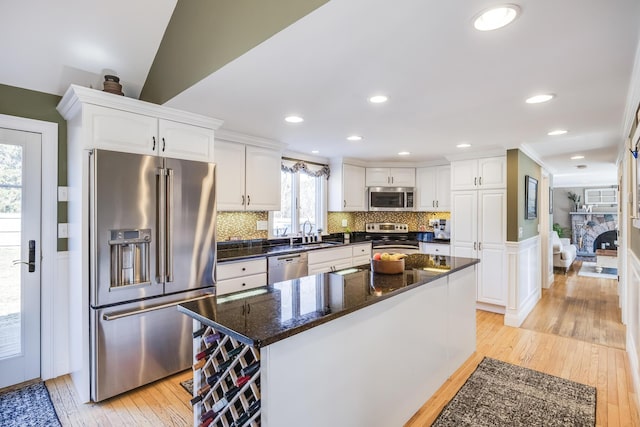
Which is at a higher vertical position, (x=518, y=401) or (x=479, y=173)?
(x=479, y=173)

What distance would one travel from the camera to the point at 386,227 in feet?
18.8

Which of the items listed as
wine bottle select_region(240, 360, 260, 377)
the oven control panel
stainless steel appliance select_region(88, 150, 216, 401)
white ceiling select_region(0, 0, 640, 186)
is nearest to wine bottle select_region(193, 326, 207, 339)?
wine bottle select_region(240, 360, 260, 377)

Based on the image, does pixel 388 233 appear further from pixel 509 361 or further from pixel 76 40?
pixel 76 40

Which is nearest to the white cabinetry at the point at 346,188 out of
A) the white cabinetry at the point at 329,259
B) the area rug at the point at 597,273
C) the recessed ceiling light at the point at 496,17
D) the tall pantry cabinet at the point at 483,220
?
the white cabinetry at the point at 329,259

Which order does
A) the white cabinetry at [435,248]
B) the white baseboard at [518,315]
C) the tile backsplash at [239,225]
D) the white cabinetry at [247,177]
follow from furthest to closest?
the white cabinetry at [435,248] < the white baseboard at [518,315] < the tile backsplash at [239,225] < the white cabinetry at [247,177]

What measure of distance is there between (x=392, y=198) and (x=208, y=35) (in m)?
3.99

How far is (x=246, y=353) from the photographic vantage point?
56.0 inches

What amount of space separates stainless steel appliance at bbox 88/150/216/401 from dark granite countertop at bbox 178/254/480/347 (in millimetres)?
1004

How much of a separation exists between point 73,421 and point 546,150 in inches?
222

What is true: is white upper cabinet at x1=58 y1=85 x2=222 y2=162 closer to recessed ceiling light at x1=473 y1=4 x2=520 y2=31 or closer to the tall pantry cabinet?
recessed ceiling light at x1=473 y1=4 x2=520 y2=31

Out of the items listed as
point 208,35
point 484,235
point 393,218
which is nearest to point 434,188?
point 393,218

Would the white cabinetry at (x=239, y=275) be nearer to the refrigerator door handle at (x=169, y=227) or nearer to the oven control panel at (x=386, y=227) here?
the refrigerator door handle at (x=169, y=227)

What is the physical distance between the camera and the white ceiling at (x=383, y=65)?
4.65 ft

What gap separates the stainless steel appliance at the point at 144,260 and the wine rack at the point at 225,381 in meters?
1.08
